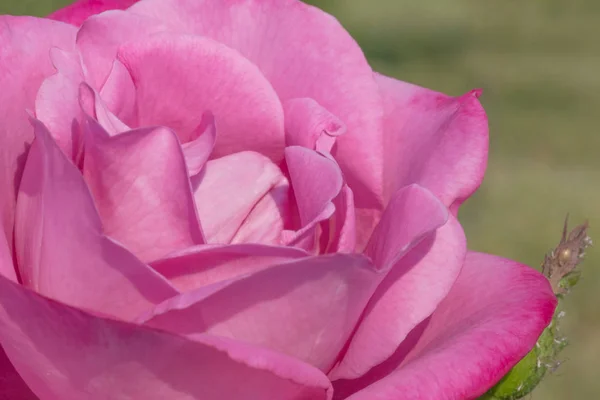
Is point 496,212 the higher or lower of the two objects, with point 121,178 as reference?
lower

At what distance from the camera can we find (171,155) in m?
0.33

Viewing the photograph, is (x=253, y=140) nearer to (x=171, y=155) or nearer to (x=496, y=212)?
(x=171, y=155)

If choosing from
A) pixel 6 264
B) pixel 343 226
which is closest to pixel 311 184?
pixel 343 226

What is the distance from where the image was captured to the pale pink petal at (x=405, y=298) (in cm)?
34

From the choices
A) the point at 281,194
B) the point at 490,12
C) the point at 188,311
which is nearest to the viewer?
the point at 188,311

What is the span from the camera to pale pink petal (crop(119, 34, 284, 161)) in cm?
37

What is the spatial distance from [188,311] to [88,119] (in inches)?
3.2

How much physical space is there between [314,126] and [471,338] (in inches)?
4.4

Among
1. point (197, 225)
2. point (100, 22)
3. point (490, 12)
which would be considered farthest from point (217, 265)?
point (490, 12)

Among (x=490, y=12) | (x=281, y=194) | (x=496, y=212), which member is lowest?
(x=496, y=212)

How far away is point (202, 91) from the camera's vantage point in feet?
1.28

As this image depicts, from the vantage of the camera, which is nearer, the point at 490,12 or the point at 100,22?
the point at 100,22

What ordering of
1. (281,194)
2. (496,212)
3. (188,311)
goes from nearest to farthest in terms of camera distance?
(188,311) < (281,194) < (496,212)

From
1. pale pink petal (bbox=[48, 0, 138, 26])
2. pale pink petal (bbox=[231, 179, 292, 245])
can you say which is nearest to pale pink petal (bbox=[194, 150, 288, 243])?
pale pink petal (bbox=[231, 179, 292, 245])
